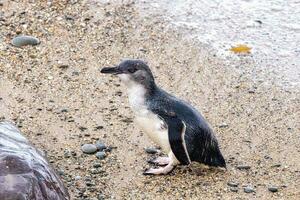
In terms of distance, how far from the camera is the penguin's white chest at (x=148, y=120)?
625 centimetres

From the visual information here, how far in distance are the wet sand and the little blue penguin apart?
0.59ft

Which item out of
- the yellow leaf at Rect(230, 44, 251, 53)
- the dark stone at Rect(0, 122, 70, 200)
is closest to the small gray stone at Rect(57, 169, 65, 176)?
the dark stone at Rect(0, 122, 70, 200)

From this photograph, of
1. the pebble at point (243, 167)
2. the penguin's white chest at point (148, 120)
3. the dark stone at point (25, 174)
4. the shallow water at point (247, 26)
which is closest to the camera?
the dark stone at point (25, 174)

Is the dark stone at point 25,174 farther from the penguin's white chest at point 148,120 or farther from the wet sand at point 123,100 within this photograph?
the penguin's white chest at point 148,120

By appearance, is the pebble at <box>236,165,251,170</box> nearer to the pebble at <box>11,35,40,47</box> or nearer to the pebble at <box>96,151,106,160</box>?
the pebble at <box>96,151,106,160</box>

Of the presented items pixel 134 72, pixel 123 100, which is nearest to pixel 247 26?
pixel 123 100

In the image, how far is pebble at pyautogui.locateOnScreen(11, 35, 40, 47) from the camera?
8539 millimetres

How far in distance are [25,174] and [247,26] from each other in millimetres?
5166

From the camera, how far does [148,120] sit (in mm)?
6312

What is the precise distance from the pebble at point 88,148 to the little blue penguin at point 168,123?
563mm

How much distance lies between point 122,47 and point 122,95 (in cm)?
117

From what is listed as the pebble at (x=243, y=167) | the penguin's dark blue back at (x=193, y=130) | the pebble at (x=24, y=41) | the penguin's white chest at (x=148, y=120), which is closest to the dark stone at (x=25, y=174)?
the penguin's white chest at (x=148, y=120)

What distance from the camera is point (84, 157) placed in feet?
21.5

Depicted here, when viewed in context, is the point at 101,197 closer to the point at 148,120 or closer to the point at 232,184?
the point at 148,120
